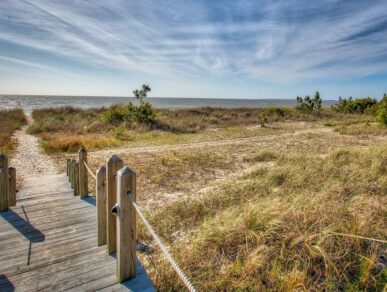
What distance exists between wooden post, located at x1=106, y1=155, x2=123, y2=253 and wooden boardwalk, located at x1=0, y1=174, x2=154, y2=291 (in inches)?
8.9

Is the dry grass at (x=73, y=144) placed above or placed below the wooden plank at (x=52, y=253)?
below

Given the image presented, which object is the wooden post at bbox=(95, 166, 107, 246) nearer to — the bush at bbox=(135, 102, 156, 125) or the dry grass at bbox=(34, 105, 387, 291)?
the dry grass at bbox=(34, 105, 387, 291)

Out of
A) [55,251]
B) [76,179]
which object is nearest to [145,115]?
[76,179]

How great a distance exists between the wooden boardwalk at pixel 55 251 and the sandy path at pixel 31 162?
3.90 meters

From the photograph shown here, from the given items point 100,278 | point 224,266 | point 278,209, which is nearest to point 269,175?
point 278,209

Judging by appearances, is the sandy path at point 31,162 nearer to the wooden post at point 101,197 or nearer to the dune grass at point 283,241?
the wooden post at point 101,197

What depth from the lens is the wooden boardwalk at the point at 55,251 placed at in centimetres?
246

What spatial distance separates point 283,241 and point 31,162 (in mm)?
10158

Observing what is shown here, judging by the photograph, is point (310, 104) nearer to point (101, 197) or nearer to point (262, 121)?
point (262, 121)

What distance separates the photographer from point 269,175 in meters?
7.02

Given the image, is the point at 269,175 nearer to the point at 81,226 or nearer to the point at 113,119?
the point at 81,226

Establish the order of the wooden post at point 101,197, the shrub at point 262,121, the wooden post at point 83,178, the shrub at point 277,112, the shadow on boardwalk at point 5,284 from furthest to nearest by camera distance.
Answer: the shrub at point 277,112 < the shrub at point 262,121 < the wooden post at point 83,178 < the wooden post at point 101,197 < the shadow on boardwalk at point 5,284

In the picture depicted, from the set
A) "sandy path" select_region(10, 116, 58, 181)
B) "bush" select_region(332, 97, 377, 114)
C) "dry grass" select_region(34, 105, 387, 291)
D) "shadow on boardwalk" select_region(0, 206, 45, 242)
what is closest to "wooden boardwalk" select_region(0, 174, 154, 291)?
"shadow on boardwalk" select_region(0, 206, 45, 242)

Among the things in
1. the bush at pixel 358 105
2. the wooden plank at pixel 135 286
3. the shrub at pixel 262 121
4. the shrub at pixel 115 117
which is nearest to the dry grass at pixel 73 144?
the shrub at pixel 115 117
